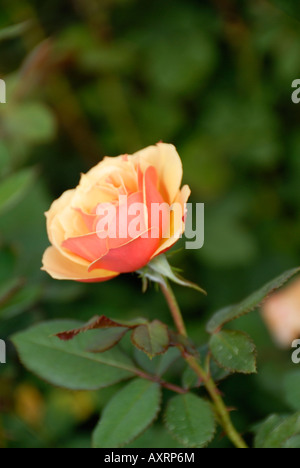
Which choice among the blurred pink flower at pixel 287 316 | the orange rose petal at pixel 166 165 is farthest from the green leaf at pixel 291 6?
the blurred pink flower at pixel 287 316

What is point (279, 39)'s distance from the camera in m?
1.23

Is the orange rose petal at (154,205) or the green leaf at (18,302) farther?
the green leaf at (18,302)

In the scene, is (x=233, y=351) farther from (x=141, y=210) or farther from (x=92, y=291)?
(x=92, y=291)

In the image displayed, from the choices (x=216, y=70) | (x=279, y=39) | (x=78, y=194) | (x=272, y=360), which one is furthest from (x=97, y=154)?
(x=78, y=194)

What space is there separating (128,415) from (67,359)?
85mm

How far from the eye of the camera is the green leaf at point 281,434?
17.8 inches

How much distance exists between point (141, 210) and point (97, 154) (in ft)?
3.13

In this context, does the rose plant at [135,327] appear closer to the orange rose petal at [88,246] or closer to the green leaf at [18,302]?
the orange rose petal at [88,246]

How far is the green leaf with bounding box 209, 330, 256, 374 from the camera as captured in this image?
45cm

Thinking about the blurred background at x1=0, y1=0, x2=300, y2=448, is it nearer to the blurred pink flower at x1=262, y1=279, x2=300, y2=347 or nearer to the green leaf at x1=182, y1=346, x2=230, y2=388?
the blurred pink flower at x1=262, y1=279, x2=300, y2=347

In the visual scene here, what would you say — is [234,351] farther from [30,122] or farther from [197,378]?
[30,122]

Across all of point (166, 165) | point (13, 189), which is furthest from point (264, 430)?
point (13, 189)

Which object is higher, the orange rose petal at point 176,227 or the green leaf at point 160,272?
the orange rose petal at point 176,227

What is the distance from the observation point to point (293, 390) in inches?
20.9
